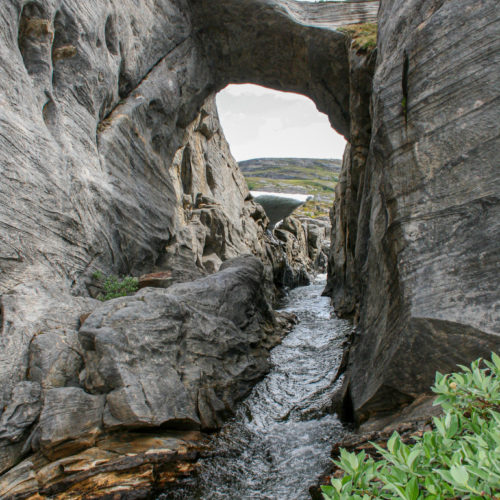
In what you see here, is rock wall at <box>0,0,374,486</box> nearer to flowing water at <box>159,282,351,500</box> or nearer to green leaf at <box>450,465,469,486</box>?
flowing water at <box>159,282,351,500</box>

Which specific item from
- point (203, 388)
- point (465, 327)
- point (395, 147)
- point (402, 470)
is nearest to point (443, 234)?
point (465, 327)

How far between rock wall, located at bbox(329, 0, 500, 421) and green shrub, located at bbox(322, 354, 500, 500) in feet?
13.7

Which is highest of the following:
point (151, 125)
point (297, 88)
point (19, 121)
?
point (297, 88)

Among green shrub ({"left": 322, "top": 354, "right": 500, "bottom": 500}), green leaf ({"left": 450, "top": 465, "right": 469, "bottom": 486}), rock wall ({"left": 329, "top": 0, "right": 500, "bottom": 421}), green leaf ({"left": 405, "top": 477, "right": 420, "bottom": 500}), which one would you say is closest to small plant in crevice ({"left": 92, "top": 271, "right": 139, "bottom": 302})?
rock wall ({"left": 329, "top": 0, "right": 500, "bottom": 421})

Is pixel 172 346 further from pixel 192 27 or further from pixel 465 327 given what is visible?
pixel 192 27

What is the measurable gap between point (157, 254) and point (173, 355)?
9.01 m

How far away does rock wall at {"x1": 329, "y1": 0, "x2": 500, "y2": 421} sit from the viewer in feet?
21.5

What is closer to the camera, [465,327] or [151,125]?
[465,327]

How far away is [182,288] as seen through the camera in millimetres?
12406

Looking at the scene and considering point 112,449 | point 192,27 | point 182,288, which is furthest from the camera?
point 192,27

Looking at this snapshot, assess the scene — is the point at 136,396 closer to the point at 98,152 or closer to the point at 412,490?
the point at 412,490

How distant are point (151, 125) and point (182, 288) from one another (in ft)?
36.5

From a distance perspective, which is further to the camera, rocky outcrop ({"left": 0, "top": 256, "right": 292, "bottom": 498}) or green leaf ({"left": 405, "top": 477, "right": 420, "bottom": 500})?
rocky outcrop ({"left": 0, "top": 256, "right": 292, "bottom": 498})

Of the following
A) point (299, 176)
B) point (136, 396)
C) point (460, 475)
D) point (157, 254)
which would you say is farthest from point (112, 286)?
point (299, 176)
